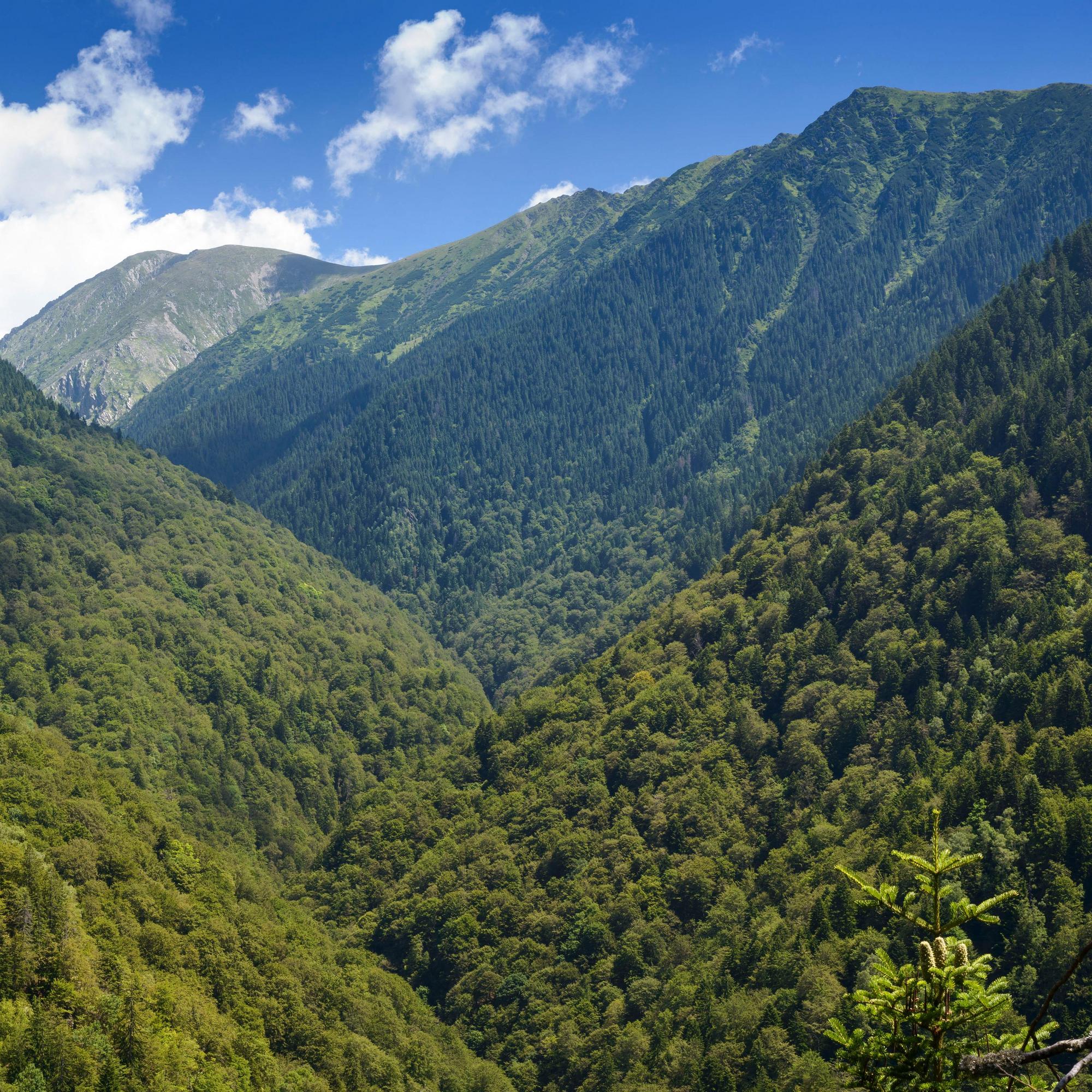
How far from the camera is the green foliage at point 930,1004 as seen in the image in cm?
Result: 1530

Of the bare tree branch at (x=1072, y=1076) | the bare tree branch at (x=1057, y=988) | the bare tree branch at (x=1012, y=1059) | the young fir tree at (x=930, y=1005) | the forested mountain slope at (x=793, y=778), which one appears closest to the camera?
the bare tree branch at (x=1057, y=988)

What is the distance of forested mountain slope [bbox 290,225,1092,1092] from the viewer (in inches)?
3826

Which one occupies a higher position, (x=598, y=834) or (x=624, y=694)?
(x=624, y=694)

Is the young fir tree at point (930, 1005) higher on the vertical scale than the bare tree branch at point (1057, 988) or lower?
lower

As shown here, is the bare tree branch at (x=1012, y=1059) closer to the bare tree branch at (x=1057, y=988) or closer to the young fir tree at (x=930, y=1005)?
the bare tree branch at (x=1057, y=988)

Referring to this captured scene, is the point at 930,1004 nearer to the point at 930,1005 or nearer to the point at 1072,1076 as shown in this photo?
the point at 930,1005

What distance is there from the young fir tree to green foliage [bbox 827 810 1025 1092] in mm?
18

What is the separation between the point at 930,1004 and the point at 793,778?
129m

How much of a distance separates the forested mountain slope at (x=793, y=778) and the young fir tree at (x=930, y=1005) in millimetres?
70129

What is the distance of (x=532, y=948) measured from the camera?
13225 cm

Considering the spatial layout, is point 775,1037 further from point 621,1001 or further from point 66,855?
point 66,855

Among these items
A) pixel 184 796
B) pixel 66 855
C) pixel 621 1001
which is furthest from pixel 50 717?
pixel 621 1001

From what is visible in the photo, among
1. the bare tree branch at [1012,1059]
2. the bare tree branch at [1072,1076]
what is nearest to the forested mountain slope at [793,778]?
the bare tree branch at [1012,1059]

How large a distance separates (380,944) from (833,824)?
6642 cm
